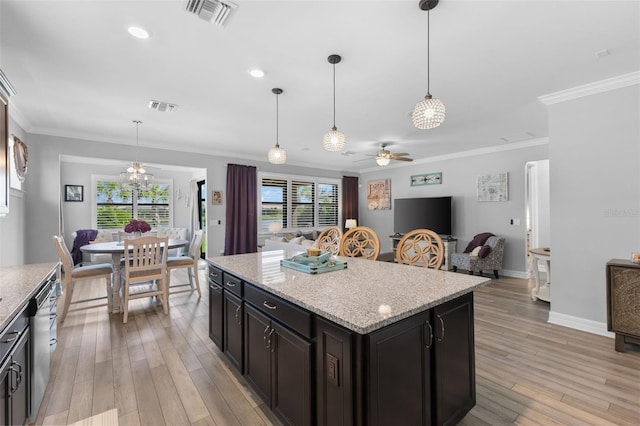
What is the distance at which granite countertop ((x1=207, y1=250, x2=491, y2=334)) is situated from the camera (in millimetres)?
1273

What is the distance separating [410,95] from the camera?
3.36 meters

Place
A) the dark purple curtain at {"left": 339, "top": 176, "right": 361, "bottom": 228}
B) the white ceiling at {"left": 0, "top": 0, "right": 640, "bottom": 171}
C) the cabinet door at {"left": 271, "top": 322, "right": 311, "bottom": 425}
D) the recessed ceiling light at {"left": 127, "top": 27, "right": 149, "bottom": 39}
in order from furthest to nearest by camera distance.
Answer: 1. the dark purple curtain at {"left": 339, "top": 176, "right": 361, "bottom": 228}
2. the recessed ceiling light at {"left": 127, "top": 27, "right": 149, "bottom": 39}
3. the white ceiling at {"left": 0, "top": 0, "right": 640, "bottom": 171}
4. the cabinet door at {"left": 271, "top": 322, "right": 311, "bottom": 425}

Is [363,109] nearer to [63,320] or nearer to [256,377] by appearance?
[256,377]

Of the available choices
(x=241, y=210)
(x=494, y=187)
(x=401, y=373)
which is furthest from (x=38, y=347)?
(x=494, y=187)

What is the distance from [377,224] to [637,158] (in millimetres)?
6087

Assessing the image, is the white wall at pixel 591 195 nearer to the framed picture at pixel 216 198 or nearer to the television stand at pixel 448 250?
the television stand at pixel 448 250

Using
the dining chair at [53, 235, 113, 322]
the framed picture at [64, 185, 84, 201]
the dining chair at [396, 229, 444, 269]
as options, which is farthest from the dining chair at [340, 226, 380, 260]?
the framed picture at [64, 185, 84, 201]

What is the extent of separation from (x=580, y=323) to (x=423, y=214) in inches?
159

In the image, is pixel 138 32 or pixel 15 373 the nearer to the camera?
pixel 15 373

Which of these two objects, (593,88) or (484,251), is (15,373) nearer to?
(593,88)

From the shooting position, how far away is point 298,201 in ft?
26.2

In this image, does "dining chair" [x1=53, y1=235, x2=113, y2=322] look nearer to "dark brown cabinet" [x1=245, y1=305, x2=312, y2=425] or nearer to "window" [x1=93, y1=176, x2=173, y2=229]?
"dark brown cabinet" [x1=245, y1=305, x2=312, y2=425]

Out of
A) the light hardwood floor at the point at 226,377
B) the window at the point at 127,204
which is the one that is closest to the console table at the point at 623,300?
the light hardwood floor at the point at 226,377

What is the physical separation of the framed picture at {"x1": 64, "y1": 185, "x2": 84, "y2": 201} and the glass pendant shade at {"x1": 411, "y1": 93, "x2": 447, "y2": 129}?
835cm
